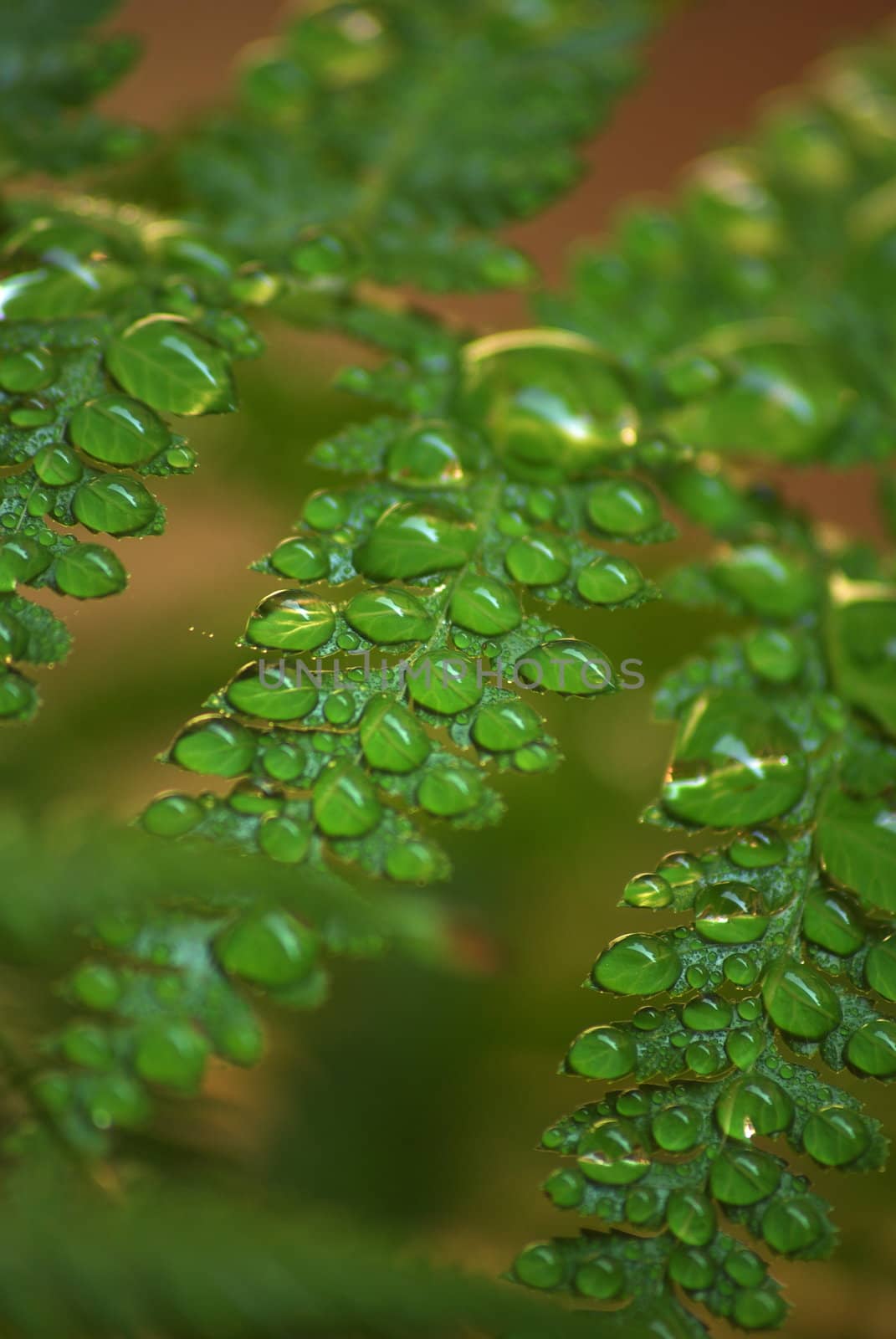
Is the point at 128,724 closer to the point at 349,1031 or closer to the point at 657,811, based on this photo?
the point at 349,1031

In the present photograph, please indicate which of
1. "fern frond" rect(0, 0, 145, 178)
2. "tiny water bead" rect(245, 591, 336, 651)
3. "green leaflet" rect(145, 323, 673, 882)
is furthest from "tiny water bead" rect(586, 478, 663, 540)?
"fern frond" rect(0, 0, 145, 178)

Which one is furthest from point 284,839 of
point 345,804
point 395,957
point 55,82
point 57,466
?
point 55,82

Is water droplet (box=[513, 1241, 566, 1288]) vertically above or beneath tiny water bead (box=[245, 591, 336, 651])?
beneath

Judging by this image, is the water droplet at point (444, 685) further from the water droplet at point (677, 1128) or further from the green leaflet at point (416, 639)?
the water droplet at point (677, 1128)

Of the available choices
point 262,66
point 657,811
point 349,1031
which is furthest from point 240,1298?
point 262,66

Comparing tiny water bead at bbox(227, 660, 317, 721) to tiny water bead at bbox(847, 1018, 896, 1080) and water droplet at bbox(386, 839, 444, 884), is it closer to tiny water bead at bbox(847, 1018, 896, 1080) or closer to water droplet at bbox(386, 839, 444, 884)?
water droplet at bbox(386, 839, 444, 884)

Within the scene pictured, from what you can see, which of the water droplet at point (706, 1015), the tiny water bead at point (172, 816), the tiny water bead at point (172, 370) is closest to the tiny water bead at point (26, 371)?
the tiny water bead at point (172, 370)
